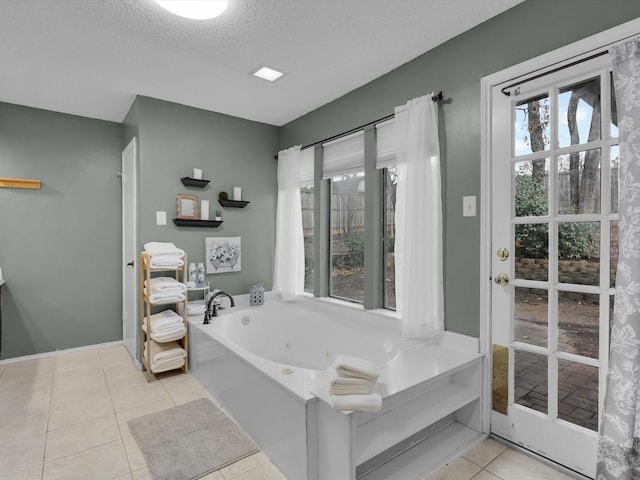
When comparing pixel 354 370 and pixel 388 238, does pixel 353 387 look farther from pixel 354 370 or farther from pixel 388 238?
pixel 388 238

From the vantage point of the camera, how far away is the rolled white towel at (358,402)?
151 cm

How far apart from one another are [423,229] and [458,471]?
4.46 feet

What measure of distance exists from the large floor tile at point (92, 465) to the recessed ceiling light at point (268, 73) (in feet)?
8.78

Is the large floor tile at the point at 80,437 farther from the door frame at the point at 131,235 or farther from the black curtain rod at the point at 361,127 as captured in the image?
the black curtain rod at the point at 361,127

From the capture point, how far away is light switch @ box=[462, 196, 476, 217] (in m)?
2.15

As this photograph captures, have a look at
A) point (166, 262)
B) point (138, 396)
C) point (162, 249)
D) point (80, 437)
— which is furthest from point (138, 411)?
point (162, 249)

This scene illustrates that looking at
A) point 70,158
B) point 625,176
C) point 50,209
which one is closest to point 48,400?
point 50,209

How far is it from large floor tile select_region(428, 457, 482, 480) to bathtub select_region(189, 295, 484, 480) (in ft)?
0.14

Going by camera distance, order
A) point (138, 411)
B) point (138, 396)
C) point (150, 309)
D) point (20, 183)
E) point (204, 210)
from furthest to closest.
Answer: point (204, 210) < point (20, 183) < point (150, 309) < point (138, 396) < point (138, 411)

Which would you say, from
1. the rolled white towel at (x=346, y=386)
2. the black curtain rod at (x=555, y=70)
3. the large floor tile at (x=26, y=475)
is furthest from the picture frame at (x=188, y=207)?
the black curtain rod at (x=555, y=70)

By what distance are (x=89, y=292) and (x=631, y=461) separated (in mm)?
4389

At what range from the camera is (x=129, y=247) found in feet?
12.1

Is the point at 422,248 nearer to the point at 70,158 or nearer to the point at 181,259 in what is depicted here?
the point at 181,259

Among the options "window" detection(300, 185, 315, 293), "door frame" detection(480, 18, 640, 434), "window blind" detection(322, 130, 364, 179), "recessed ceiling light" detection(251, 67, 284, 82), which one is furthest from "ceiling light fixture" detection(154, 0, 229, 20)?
"window" detection(300, 185, 315, 293)
